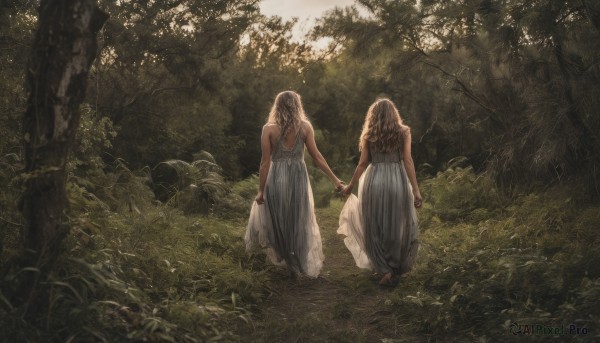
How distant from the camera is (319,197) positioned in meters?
13.9

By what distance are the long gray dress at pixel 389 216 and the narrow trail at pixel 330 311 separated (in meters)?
0.33

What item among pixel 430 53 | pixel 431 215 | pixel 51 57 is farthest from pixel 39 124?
pixel 430 53

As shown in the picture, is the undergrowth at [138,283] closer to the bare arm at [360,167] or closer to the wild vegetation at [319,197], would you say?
the wild vegetation at [319,197]

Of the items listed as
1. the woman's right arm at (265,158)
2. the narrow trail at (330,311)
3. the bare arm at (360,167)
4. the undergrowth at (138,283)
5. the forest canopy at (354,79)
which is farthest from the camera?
the forest canopy at (354,79)

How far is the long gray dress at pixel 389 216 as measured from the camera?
6.94 metres

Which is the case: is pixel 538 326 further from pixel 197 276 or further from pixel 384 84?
pixel 384 84

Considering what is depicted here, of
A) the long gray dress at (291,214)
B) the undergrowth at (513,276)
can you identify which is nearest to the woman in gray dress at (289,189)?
the long gray dress at (291,214)

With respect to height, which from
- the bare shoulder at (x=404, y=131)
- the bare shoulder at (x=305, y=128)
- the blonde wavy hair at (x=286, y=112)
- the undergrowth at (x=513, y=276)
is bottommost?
the undergrowth at (x=513, y=276)

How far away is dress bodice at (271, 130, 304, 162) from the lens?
23.3ft

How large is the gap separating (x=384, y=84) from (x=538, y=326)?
13.4m

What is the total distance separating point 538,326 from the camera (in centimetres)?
455

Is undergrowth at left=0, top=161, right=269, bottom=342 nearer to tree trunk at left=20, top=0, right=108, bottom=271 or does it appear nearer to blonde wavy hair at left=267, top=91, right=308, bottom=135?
tree trunk at left=20, top=0, right=108, bottom=271

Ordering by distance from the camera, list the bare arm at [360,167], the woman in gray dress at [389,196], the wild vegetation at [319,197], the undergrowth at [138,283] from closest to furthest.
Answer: the undergrowth at [138,283] < the wild vegetation at [319,197] < the woman in gray dress at [389,196] < the bare arm at [360,167]

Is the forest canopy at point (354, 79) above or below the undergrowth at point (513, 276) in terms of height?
above
